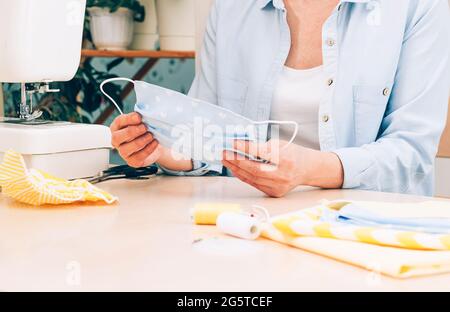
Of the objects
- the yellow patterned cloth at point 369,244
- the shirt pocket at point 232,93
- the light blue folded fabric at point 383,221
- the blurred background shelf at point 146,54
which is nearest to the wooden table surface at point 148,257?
the yellow patterned cloth at point 369,244

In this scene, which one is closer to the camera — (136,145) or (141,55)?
(136,145)

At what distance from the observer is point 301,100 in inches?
63.0

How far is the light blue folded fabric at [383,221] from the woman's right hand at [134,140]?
46cm

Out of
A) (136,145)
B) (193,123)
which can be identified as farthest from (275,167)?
(136,145)

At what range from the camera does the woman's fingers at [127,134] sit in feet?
4.17

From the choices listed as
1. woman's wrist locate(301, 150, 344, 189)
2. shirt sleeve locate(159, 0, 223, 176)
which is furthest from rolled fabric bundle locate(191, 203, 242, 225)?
shirt sleeve locate(159, 0, 223, 176)

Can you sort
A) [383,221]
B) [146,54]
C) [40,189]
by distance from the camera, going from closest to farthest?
1. [383,221]
2. [40,189]
3. [146,54]

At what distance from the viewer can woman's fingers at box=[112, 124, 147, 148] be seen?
127 centimetres

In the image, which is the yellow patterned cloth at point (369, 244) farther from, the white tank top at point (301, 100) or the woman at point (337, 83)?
the white tank top at point (301, 100)

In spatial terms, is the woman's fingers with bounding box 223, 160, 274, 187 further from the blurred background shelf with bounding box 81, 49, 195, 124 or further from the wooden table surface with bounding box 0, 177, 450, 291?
the blurred background shelf with bounding box 81, 49, 195, 124

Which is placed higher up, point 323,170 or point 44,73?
point 44,73

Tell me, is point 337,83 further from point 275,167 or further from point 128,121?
point 128,121

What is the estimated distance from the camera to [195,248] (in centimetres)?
86

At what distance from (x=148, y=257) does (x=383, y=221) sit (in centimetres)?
33
